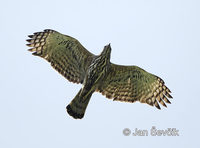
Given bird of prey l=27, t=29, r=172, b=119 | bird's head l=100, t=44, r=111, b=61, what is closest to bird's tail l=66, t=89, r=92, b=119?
bird of prey l=27, t=29, r=172, b=119

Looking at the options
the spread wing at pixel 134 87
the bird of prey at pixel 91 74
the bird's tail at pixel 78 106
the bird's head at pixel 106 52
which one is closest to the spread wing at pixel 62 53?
the bird of prey at pixel 91 74

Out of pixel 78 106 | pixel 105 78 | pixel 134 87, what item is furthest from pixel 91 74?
pixel 134 87

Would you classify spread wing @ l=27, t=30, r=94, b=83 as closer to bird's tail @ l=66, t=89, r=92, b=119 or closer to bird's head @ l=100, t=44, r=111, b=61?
bird's head @ l=100, t=44, r=111, b=61

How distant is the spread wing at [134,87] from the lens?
11.0 metres

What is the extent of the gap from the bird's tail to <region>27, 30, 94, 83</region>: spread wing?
0.48 m

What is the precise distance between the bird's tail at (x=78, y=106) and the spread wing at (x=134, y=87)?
2.32 feet

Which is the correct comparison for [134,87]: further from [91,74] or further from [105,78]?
[91,74]

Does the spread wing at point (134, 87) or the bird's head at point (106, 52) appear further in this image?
the spread wing at point (134, 87)

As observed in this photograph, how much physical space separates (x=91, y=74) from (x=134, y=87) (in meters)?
1.34

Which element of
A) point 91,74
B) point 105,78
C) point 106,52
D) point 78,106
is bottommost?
point 78,106

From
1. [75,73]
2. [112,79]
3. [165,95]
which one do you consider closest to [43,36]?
[75,73]

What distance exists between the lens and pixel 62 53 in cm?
1073

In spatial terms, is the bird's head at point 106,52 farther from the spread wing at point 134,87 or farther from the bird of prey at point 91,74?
the spread wing at point 134,87

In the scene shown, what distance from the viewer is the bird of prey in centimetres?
1052
